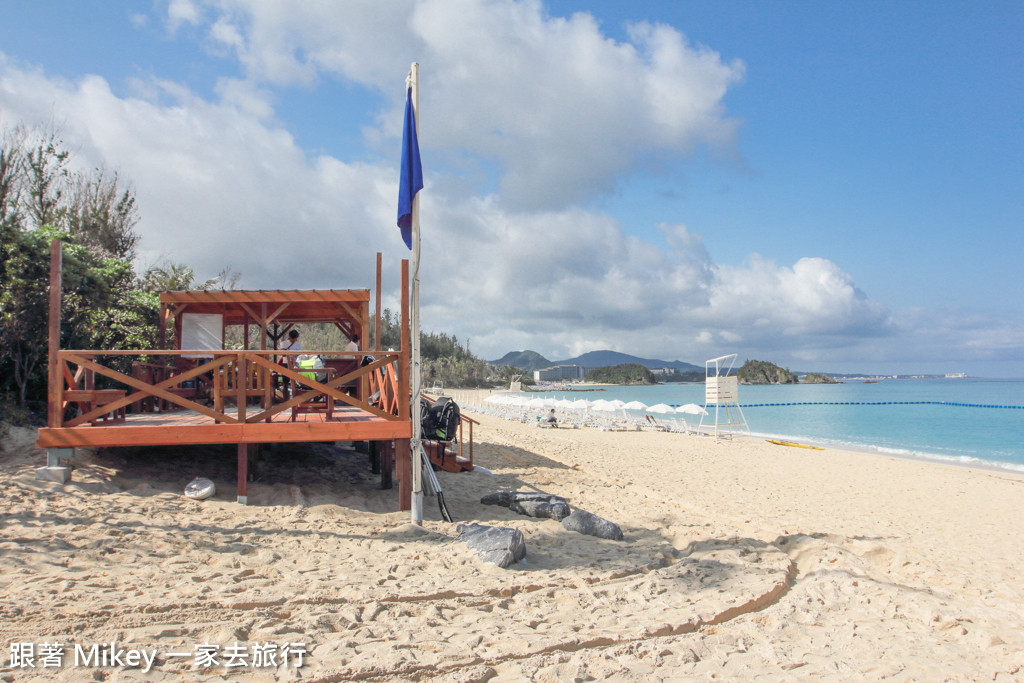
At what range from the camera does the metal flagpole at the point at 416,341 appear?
6617 mm

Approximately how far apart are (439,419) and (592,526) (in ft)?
13.4

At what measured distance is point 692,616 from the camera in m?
4.73

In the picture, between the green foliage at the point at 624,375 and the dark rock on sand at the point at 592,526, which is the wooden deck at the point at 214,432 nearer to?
the dark rock on sand at the point at 592,526

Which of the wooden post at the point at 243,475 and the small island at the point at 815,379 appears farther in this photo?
the small island at the point at 815,379

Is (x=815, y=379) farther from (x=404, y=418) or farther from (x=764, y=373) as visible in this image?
(x=404, y=418)

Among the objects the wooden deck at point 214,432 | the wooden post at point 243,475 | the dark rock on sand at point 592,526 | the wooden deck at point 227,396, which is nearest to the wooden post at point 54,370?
the wooden deck at point 227,396

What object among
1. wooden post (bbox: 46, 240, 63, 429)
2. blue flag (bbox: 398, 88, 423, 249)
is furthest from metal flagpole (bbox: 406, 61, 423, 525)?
wooden post (bbox: 46, 240, 63, 429)

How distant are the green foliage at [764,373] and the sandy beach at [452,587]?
499ft

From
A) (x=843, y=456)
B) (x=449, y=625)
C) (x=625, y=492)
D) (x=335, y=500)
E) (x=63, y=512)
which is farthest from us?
(x=843, y=456)

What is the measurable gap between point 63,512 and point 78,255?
603 centimetres

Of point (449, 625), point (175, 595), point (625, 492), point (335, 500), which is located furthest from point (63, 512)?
point (625, 492)

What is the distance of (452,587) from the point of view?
5.10 m

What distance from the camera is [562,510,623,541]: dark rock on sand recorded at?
704 cm

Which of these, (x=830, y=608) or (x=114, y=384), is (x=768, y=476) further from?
(x=114, y=384)
